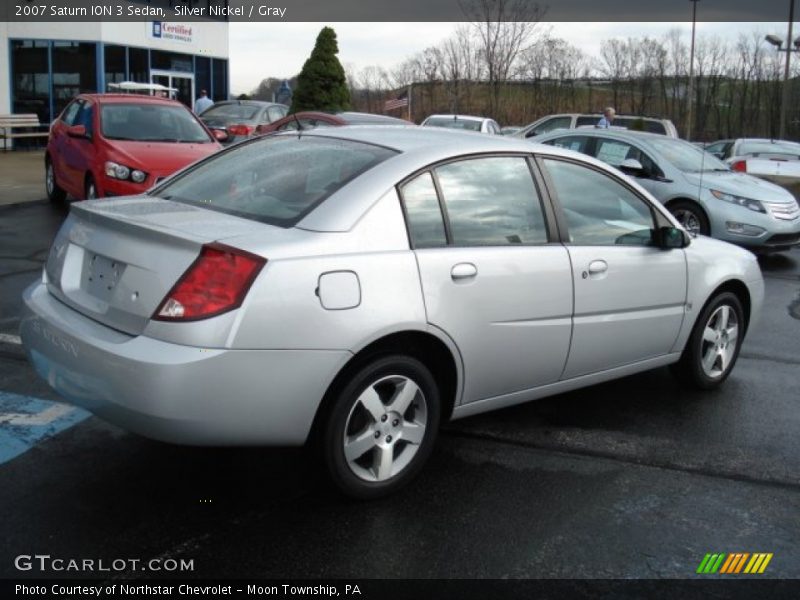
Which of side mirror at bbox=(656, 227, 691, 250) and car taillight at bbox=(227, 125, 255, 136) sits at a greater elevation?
car taillight at bbox=(227, 125, 255, 136)

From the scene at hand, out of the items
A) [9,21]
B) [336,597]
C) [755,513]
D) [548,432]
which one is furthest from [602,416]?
[9,21]

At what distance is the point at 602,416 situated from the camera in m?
5.05

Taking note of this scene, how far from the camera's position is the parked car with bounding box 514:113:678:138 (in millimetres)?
17359

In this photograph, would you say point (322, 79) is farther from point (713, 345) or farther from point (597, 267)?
point (597, 267)

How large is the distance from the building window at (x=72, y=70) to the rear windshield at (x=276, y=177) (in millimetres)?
22222

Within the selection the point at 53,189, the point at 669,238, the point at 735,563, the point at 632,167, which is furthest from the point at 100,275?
the point at 53,189

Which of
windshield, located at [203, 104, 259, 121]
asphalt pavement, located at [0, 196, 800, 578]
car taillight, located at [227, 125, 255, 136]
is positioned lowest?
asphalt pavement, located at [0, 196, 800, 578]

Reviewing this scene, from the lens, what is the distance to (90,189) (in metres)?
10.7

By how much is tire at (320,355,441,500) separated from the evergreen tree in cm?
2497

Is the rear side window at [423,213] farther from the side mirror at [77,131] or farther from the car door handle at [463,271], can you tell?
the side mirror at [77,131]

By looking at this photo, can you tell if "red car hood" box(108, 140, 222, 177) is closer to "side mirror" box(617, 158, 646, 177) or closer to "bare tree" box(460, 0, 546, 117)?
"side mirror" box(617, 158, 646, 177)

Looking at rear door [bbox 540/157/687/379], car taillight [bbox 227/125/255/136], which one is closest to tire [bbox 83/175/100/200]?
car taillight [bbox 227/125/255/136]

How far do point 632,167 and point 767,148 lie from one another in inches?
326

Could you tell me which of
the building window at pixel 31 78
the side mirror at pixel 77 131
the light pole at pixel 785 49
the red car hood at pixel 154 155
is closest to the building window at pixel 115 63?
the building window at pixel 31 78
